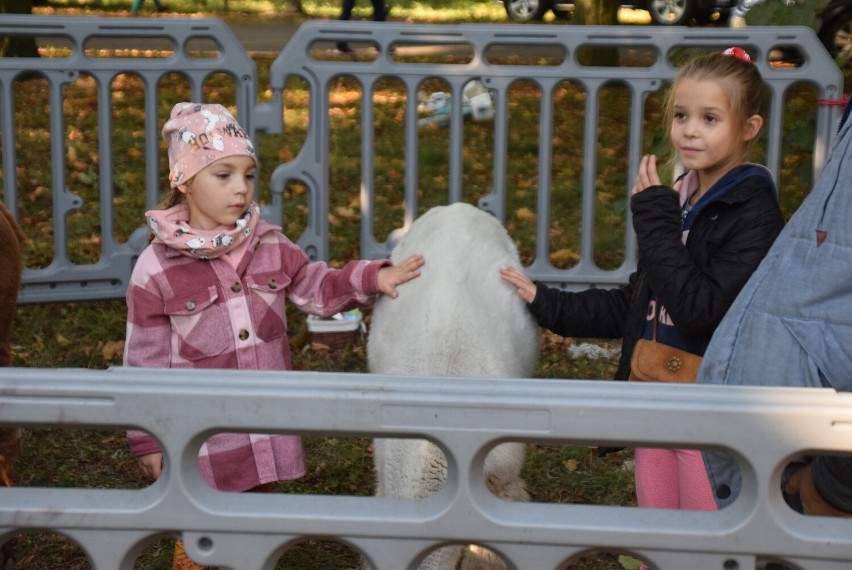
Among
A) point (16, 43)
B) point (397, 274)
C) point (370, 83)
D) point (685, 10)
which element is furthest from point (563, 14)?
point (397, 274)

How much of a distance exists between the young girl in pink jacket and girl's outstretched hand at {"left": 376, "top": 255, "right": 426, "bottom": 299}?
1.10ft

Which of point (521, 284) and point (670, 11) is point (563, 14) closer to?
point (670, 11)

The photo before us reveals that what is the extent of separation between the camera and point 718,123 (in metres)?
3.12

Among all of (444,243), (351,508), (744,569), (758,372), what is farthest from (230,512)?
(444,243)

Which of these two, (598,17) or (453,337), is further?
(598,17)

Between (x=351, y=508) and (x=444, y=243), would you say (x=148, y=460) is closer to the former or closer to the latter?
(x=444, y=243)

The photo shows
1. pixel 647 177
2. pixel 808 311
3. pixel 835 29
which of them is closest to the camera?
pixel 808 311

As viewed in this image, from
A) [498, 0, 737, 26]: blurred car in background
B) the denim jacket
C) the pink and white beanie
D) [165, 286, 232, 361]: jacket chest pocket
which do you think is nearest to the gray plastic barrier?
the pink and white beanie

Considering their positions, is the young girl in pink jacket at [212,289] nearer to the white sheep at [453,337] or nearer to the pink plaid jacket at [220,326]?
the pink plaid jacket at [220,326]

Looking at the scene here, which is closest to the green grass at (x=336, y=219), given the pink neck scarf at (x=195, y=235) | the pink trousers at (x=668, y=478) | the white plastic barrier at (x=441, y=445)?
the pink trousers at (x=668, y=478)

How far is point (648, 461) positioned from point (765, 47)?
11.7 feet

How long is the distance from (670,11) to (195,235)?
15.5 meters

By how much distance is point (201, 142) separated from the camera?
3.29 metres

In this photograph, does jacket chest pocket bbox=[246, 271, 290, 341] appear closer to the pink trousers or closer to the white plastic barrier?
the pink trousers
